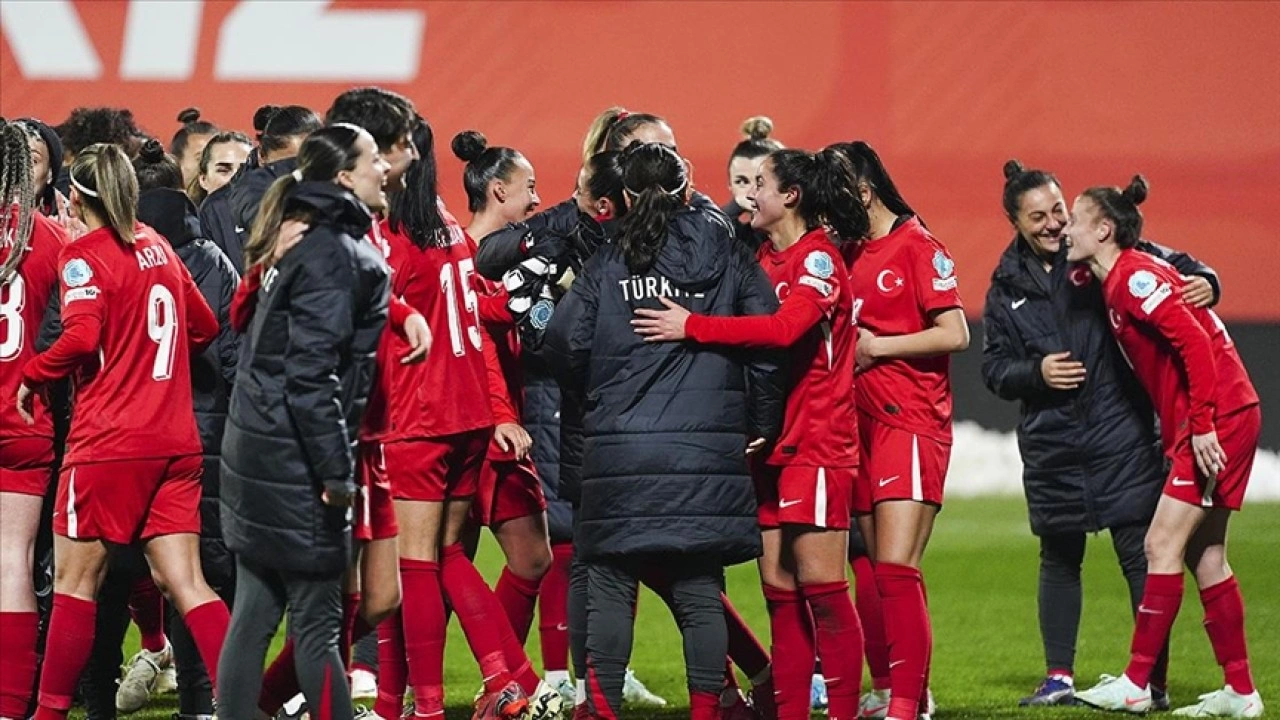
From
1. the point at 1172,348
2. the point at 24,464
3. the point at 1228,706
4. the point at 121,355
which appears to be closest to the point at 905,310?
the point at 1172,348

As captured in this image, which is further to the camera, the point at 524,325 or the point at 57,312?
the point at 524,325

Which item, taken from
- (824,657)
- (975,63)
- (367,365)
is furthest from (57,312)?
(975,63)

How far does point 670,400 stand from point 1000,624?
14.5 feet

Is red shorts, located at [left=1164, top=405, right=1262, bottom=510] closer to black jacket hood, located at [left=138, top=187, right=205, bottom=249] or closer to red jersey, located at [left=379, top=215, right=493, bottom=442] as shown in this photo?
red jersey, located at [left=379, top=215, right=493, bottom=442]

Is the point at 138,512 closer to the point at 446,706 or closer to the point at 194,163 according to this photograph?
the point at 446,706

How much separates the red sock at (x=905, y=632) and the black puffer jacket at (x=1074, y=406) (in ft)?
4.96

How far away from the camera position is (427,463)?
5.84 meters

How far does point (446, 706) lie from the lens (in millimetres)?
6898

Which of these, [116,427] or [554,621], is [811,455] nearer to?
[554,621]

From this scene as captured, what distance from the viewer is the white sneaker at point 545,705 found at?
585cm

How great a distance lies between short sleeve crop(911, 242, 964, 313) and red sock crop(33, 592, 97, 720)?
8.69 feet

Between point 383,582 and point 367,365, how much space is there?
66 cm

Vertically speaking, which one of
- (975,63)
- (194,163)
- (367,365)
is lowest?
(367,365)

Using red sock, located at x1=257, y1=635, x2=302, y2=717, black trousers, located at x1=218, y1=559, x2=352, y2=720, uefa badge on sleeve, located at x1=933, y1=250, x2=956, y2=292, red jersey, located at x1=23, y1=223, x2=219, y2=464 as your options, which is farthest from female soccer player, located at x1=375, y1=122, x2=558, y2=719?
uefa badge on sleeve, located at x1=933, y1=250, x2=956, y2=292
